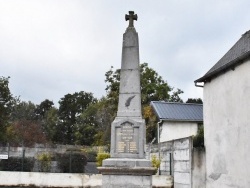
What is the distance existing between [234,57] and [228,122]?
255 centimetres

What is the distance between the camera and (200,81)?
16.2 meters

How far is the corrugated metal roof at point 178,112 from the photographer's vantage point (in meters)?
25.3

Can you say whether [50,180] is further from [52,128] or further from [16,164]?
[52,128]

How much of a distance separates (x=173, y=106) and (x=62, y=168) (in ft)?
37.5

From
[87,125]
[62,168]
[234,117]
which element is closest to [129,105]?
[234,117]

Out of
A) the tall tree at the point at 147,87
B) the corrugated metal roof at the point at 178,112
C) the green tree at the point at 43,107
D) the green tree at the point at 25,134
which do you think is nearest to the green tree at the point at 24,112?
the green tree at the point at 43,107

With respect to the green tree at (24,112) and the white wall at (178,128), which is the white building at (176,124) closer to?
the white wall at (178,128)

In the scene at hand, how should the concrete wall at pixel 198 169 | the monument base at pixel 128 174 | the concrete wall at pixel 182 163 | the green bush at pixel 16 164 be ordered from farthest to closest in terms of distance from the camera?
the green bush at pixel 16 164, the concrete wall at pixel 198 169, the concrete wall at pixel 182 163, the monument base at pixel 128 174

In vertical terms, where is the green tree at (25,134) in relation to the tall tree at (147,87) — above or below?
below

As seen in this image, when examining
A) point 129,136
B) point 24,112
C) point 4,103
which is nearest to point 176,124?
point 129,136

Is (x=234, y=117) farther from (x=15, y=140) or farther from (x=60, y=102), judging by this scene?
(x=60, y=102)

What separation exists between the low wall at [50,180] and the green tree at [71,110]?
50.1 metres

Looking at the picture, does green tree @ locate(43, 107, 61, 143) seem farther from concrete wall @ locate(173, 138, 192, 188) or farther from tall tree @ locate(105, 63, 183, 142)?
concrete wall @ locate(173, 138, 192, 188)

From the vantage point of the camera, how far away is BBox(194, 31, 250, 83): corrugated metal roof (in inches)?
493
